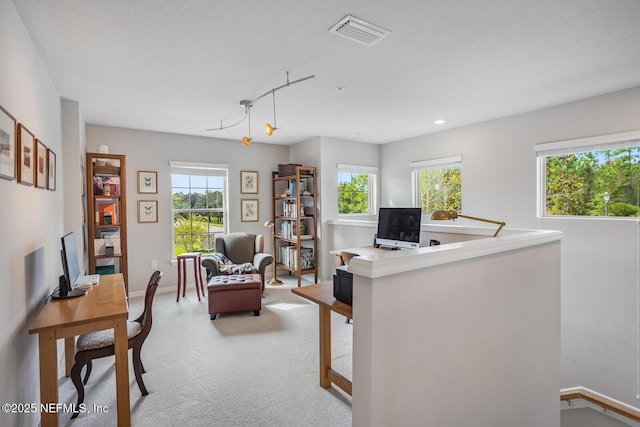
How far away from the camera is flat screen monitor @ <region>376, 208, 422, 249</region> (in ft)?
10.7

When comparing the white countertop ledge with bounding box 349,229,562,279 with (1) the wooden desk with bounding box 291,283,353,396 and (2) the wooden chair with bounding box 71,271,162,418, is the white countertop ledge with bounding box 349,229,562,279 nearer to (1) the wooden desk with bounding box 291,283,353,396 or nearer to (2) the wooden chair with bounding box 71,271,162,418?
(1) the wooden desk with bounding box 291,283,353,396

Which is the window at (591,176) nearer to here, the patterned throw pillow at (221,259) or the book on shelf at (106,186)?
the patterned throw pillow at (221,259)

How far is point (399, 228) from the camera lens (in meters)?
3.48

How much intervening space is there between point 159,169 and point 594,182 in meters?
5.51

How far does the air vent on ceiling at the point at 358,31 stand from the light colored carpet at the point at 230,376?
95.8 inches

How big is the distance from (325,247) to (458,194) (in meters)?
2.18

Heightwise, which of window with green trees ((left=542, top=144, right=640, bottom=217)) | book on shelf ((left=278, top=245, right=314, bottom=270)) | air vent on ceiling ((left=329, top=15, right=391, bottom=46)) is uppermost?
air vent on ceiling ((left=329, top=15, right=391, bottom=46))

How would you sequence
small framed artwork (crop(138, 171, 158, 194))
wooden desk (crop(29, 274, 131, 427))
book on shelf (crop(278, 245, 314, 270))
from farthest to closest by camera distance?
book on shelf (crop(278, 245, 314, 270)), small framed artwork (crop(138, 171, 158, 194)), wooden desk (crop(29, 274, 131, 427))

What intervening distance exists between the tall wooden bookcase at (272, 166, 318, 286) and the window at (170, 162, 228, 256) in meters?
0.96

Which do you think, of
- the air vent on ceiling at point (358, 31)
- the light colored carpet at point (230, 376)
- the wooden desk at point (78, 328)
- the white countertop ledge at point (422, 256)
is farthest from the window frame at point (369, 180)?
the wooden desk at point (78, 328)

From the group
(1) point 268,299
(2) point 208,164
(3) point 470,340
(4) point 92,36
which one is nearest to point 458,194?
(1) point 268,299

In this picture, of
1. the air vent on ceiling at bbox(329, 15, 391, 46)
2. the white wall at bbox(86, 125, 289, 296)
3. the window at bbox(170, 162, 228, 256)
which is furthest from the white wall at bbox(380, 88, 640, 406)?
the window at bbox(170, 162, 228, 256)

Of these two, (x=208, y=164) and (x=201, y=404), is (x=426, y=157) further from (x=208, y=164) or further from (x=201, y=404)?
(x=201, y=404)

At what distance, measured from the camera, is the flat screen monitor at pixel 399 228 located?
3262mm
